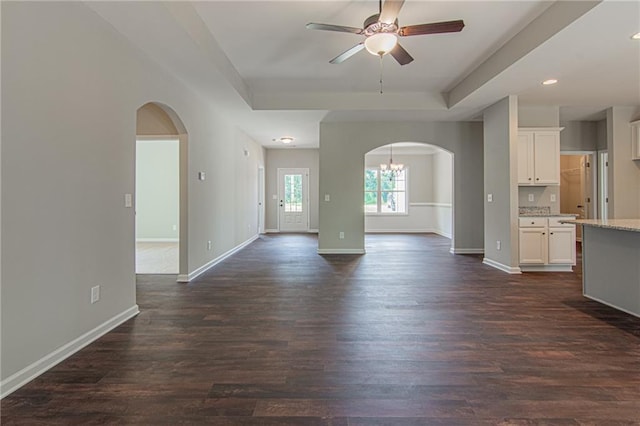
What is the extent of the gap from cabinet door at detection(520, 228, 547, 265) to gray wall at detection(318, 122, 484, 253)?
1641 millimetres

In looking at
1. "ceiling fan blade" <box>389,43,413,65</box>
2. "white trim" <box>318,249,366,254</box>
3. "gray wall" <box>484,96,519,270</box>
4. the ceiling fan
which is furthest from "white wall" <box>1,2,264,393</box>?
"gray wall" <box>484,96,519,270</box>

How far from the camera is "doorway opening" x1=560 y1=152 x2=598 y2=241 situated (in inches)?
265

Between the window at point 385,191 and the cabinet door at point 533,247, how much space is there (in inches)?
233

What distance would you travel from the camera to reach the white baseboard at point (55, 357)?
1825mm

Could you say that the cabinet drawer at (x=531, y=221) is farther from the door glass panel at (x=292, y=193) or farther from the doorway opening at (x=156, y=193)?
the doorway opening at (x=156, y=193)

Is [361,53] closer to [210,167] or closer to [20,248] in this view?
[210,167]

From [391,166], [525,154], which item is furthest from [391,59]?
[391,166]

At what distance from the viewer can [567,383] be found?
6.26 feet

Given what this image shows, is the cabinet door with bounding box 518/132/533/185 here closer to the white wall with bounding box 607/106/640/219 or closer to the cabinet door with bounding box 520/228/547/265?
the cabinet door with bounding box 520/228/547/265

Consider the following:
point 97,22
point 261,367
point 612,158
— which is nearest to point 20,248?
point 261,367

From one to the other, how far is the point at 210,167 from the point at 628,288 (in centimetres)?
Answer: 534

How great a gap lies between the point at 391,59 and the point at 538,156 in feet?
9.72

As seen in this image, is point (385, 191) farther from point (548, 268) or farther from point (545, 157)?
point (548, 268)

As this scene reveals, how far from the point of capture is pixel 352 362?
7.13 feet
